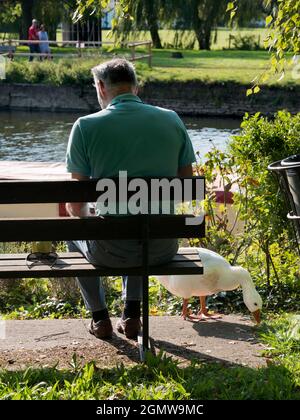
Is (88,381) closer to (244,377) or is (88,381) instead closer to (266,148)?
(244,377)

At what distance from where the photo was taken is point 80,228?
467 cm

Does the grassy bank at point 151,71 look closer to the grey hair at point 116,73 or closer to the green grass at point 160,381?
the grey hair at point 116,73

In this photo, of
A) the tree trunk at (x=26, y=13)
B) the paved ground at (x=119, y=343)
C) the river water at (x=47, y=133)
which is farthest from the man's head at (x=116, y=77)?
the tree trunk at (x=26, y=13)

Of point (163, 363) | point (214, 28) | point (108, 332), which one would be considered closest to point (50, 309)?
point (108, 332)

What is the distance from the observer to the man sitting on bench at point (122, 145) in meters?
4.78

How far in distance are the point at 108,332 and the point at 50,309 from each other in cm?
138

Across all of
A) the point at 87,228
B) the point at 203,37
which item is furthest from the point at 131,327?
the point at 203,37

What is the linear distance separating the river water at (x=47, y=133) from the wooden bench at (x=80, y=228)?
56.8 ft

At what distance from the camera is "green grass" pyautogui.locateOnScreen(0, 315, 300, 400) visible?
13.8ft

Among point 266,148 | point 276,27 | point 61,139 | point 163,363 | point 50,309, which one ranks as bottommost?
point 61,139

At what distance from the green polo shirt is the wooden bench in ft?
0.56

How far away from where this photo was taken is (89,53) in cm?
3784

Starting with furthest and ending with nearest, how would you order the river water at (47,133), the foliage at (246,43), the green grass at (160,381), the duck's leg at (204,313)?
the foliage at (246,43)
the river water at (47,133)
the duck's leg at (204,313)
the green grass at (160,381)
